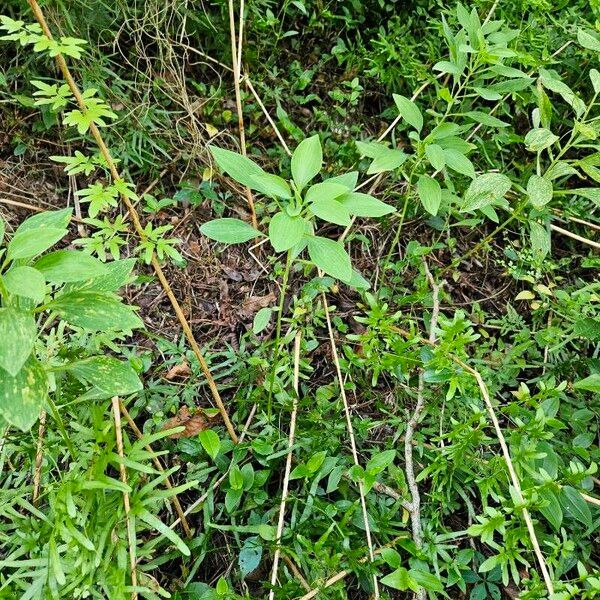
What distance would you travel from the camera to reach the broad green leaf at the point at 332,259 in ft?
4.05

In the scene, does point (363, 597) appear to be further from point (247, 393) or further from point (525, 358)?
point (525, 358)

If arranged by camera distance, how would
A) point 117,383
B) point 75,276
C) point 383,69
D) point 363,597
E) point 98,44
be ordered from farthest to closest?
point 383,69
point 98,44
point 363,597
point 117,383
point 75,276

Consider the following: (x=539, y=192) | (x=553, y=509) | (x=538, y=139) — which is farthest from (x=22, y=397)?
(x=538, y=139)

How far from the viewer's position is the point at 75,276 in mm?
1034

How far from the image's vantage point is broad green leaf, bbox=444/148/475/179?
176 centimetres

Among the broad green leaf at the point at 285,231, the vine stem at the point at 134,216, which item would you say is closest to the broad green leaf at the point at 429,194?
the broad green leaf at the point at 285,231

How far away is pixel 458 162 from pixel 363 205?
588 millimetres

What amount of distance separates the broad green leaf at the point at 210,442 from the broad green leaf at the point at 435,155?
3.26 ft

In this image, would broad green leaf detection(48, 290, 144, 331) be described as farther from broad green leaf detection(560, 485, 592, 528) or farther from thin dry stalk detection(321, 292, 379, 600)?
broad green leaf detection(560, 485, 592, 528)

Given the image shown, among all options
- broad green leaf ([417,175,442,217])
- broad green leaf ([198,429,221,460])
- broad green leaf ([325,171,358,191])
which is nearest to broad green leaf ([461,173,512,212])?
broad green leaf ([417,175,442,217])

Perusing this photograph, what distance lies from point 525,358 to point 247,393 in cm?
94

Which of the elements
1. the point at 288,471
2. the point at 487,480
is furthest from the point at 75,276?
the point at 487,480

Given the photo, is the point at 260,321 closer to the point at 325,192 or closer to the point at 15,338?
the point at 325,192

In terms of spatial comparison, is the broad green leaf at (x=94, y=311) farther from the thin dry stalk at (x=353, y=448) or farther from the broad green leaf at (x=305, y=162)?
the thin dry stalk at (x=353, y=448)
